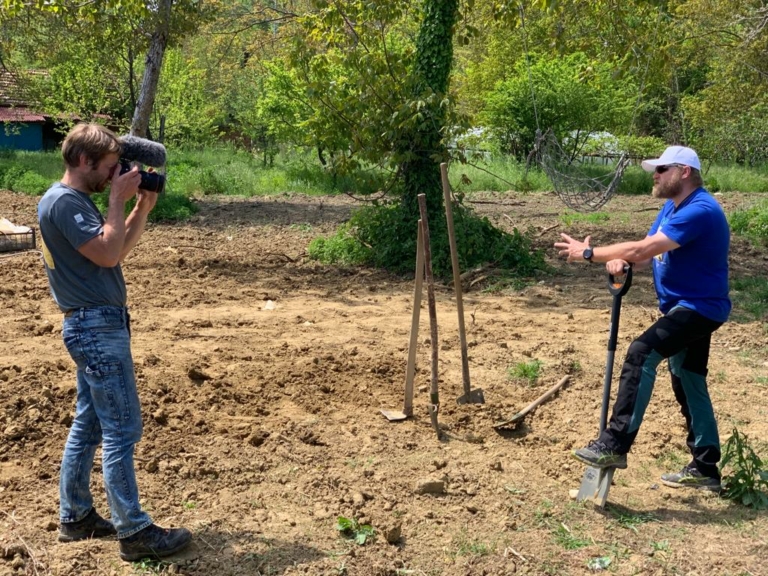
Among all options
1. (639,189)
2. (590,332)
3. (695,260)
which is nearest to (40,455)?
(695,260)

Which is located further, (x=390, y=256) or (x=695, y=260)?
(x=390, y=256)

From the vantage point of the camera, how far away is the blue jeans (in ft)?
11.8

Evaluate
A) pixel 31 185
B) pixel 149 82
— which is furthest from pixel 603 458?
pixel 31 185

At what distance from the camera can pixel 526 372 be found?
696 cm

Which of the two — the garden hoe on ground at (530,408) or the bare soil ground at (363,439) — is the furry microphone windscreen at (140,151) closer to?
the bare soil ground at (363,439)

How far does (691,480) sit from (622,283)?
50.5 inches

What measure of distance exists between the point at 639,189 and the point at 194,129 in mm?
16494

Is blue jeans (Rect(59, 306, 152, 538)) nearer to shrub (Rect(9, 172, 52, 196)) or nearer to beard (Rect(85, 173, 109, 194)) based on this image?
beard (Rect(85, 173, 109, 194))

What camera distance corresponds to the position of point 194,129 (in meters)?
30.6

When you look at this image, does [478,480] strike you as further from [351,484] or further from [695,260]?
[695,260]

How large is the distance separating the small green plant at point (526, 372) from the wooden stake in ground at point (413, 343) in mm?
1395

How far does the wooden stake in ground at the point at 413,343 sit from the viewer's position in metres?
5.50

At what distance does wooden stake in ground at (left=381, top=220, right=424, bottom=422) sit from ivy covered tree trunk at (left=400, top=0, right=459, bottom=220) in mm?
5840

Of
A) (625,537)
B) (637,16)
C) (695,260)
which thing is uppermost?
(637,16)
